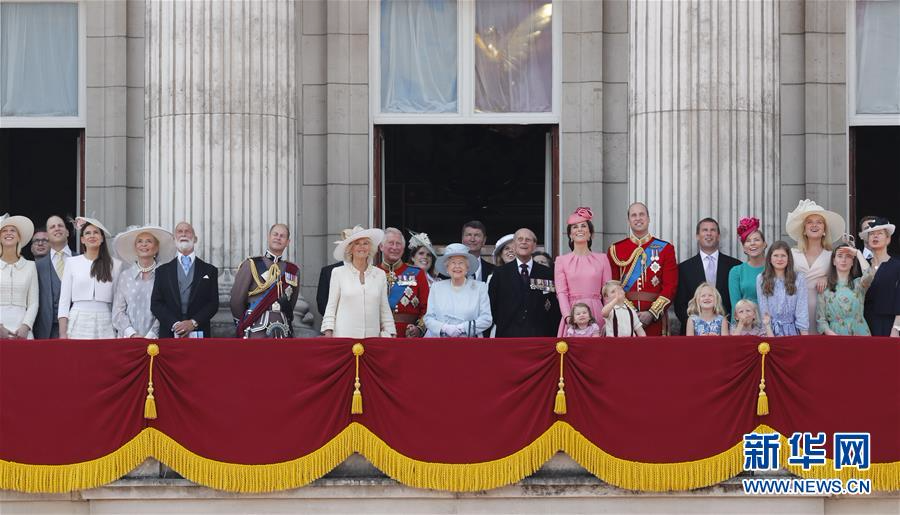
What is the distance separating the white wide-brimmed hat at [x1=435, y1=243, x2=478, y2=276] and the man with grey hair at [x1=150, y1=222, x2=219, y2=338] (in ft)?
7.19

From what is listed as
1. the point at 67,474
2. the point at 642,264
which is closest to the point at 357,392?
the point at 67,474

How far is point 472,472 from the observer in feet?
42.5

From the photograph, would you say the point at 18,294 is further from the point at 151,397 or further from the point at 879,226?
the point at 879,226

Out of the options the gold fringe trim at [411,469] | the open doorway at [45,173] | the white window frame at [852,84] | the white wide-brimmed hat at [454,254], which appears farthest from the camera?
the open doorway at [45,173]

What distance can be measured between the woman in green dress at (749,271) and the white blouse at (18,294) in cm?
663

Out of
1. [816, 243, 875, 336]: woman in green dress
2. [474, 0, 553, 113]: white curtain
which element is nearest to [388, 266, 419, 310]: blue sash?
[474, 0, 553, 113]: white curtain

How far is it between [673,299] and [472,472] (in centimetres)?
292

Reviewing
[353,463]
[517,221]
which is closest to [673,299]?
[353,463]

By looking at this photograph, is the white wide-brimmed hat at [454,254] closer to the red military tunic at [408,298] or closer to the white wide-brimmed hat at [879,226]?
the red military tunic at [408,298]

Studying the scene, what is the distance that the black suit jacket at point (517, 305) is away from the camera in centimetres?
1419

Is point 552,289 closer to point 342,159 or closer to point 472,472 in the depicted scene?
point 472,472

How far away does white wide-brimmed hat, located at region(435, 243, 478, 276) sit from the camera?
14.1m

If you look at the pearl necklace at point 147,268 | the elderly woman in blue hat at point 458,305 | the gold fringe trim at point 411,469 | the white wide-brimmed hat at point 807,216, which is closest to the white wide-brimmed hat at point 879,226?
the white wide-brimmed hat at point 807,216

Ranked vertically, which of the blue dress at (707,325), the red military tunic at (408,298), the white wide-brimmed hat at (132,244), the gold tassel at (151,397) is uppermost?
the white wide-brimmed hat at (132,244)
